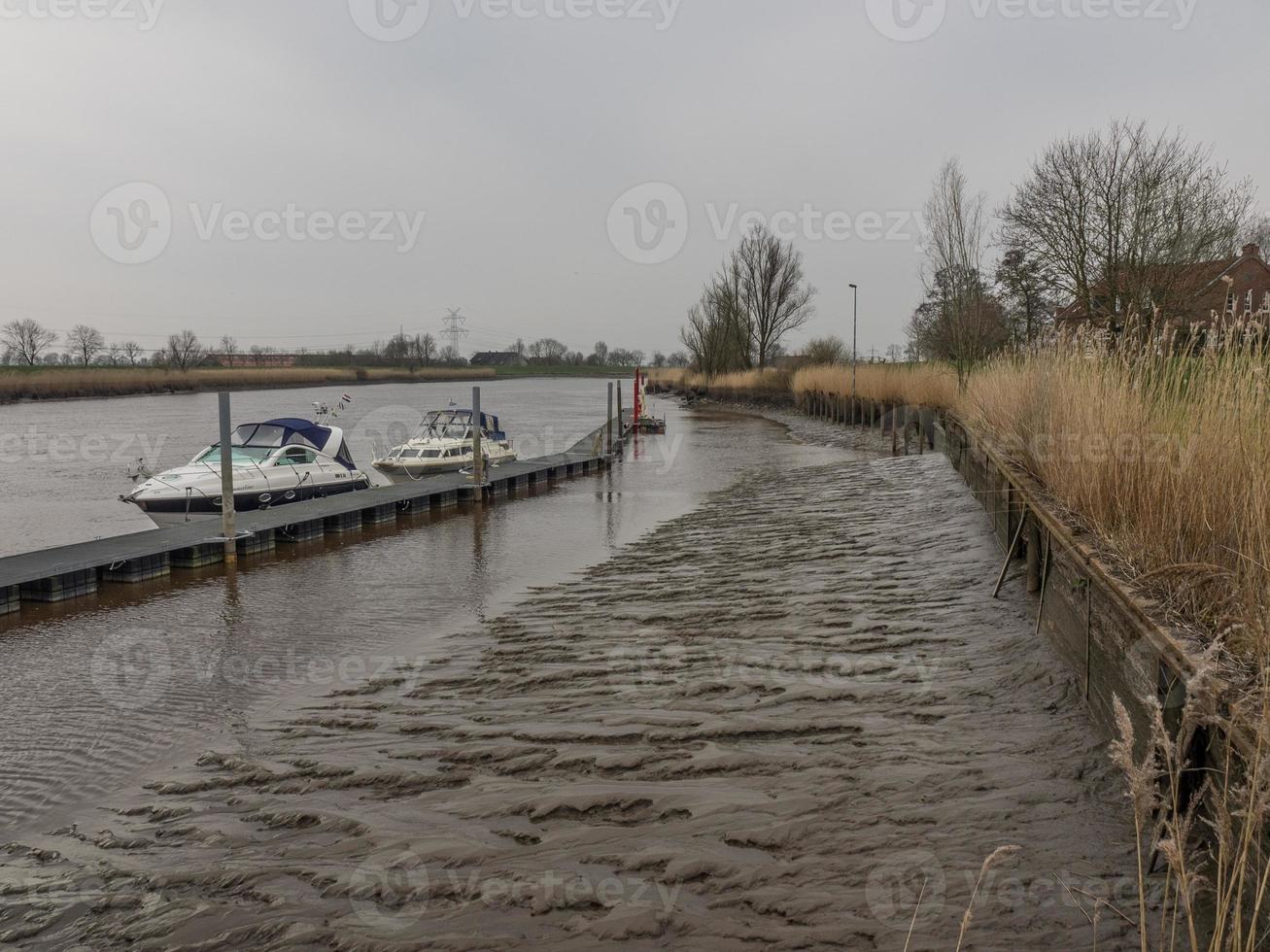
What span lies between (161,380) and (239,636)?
78.6m

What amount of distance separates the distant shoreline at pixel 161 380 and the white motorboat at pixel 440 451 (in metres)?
54.2

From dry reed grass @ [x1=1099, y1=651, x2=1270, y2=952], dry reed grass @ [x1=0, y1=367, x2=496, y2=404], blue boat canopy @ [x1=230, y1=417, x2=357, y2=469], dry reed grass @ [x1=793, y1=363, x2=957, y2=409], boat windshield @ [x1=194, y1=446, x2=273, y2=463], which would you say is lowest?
dry reed grass @ [x1=1099, y1=651, x2=1270, y2=952]

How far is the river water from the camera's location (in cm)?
307

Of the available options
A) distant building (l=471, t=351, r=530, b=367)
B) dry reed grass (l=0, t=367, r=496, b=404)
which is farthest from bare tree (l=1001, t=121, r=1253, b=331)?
distant building (l=471, t=351, r=530, b=367)

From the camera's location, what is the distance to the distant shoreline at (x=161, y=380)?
65750mm

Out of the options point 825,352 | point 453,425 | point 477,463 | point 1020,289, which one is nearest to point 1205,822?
point 477,463

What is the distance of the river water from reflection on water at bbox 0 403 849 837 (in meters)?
0.04

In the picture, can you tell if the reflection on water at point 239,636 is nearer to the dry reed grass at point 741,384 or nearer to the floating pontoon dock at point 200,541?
the floating pontoon dock at point 200,541

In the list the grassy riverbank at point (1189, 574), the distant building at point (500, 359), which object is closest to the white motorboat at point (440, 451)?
the grassy riverbank at point (1189, 574)

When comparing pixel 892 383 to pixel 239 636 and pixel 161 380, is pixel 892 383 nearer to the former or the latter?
pixel 239 636

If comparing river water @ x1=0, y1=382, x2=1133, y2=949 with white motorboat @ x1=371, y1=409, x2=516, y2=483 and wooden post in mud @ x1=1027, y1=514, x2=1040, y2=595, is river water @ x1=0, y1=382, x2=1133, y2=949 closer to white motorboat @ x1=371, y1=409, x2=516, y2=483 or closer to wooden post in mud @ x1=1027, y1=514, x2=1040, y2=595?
wooden post in mud @ x1=1027, y1=514, x2=1040, y2=595

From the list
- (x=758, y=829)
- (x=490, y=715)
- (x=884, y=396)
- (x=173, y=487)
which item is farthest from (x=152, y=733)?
(x=884, y=396)

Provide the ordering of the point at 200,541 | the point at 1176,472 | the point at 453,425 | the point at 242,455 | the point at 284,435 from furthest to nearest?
the point at 453,425, the point at 284,435, the point at 242,455, the point at 200,541, the point at 1176,472

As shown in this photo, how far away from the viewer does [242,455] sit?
17203mm
